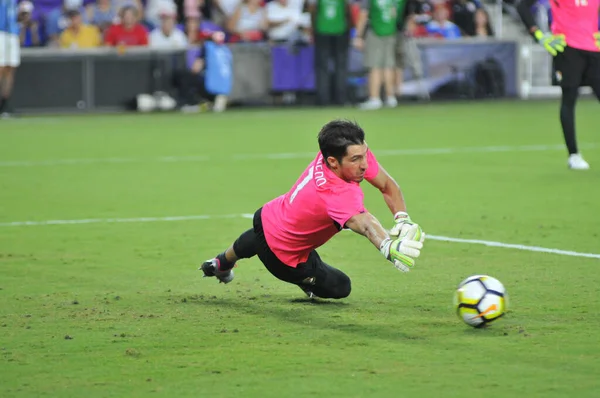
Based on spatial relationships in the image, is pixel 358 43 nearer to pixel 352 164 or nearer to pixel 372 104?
pixel 372 104

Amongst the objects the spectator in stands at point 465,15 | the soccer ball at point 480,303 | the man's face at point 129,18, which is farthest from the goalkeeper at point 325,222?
the spectator in stands at point 465,15

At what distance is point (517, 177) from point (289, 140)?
207 inches

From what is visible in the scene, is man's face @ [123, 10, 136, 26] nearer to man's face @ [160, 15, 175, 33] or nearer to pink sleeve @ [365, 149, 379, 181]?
man's face @ [160, 15, 175, 33]

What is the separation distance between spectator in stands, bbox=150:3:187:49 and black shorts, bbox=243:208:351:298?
60.1 feet

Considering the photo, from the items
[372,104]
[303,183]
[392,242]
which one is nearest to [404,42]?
[372,104]

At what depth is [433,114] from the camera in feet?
74.4

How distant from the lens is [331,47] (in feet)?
82.0

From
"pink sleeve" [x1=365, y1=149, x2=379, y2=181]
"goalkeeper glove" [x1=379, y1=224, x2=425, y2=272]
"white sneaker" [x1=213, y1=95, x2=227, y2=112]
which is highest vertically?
"pink sleeve" [x1=365, y1=149, x2=379, y2=181]

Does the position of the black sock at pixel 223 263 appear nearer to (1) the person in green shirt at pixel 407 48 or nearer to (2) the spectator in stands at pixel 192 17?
(1) the person in green shirt at pixel 407 48

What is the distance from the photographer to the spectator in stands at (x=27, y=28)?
80.6 feet

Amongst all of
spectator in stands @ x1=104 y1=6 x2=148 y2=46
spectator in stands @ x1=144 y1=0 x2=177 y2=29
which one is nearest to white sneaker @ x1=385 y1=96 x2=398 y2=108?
spectator in stands @ x1=104 y1=6 x2=148 y2=46

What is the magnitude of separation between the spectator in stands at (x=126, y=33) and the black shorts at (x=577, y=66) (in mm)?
13239

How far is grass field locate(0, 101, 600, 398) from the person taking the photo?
534 cm

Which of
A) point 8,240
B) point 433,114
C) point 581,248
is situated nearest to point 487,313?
point 581,248
